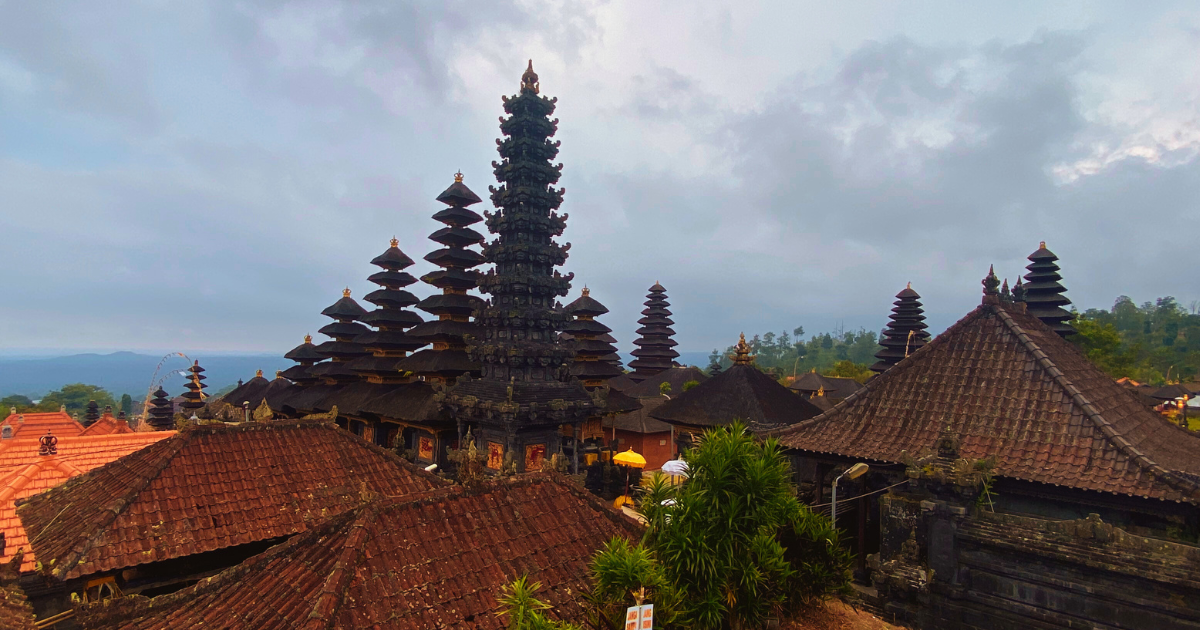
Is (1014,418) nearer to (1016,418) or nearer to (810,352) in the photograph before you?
(1016,418)

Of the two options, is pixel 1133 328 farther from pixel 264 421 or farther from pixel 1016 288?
pixel 264 421

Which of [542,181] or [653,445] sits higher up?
[542,181]

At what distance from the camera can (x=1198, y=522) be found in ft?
21.0

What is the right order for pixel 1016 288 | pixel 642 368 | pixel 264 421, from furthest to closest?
pixel 642 368 < pixel 1016 288 < pixel 264 421

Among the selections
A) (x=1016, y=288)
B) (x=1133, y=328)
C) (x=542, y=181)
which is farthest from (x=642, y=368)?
(x=1133, y=328)

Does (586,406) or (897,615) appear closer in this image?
(897,615)

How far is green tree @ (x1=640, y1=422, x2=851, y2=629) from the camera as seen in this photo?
7004 mm

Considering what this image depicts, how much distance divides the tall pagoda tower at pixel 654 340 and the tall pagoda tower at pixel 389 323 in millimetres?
21509

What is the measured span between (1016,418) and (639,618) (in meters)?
6.68

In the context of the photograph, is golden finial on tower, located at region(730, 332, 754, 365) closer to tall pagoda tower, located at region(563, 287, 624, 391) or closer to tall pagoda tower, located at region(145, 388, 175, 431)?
tall pagoda tower, located at region(563, 287, 624, 391)

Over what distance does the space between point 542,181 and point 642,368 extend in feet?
→ 85.3

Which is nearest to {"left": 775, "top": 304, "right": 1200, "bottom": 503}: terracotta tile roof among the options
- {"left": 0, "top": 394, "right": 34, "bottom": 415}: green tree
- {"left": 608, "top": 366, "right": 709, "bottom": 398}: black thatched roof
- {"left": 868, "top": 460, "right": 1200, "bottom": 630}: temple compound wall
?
{"left": 868, "top": 460, "right": 1200, "bottom": 630}: temple compound wall

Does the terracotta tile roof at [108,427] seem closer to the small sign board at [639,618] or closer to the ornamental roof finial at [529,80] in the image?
the ornamental roof finial at [529,80]

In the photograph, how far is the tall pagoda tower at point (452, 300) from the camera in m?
21.8
